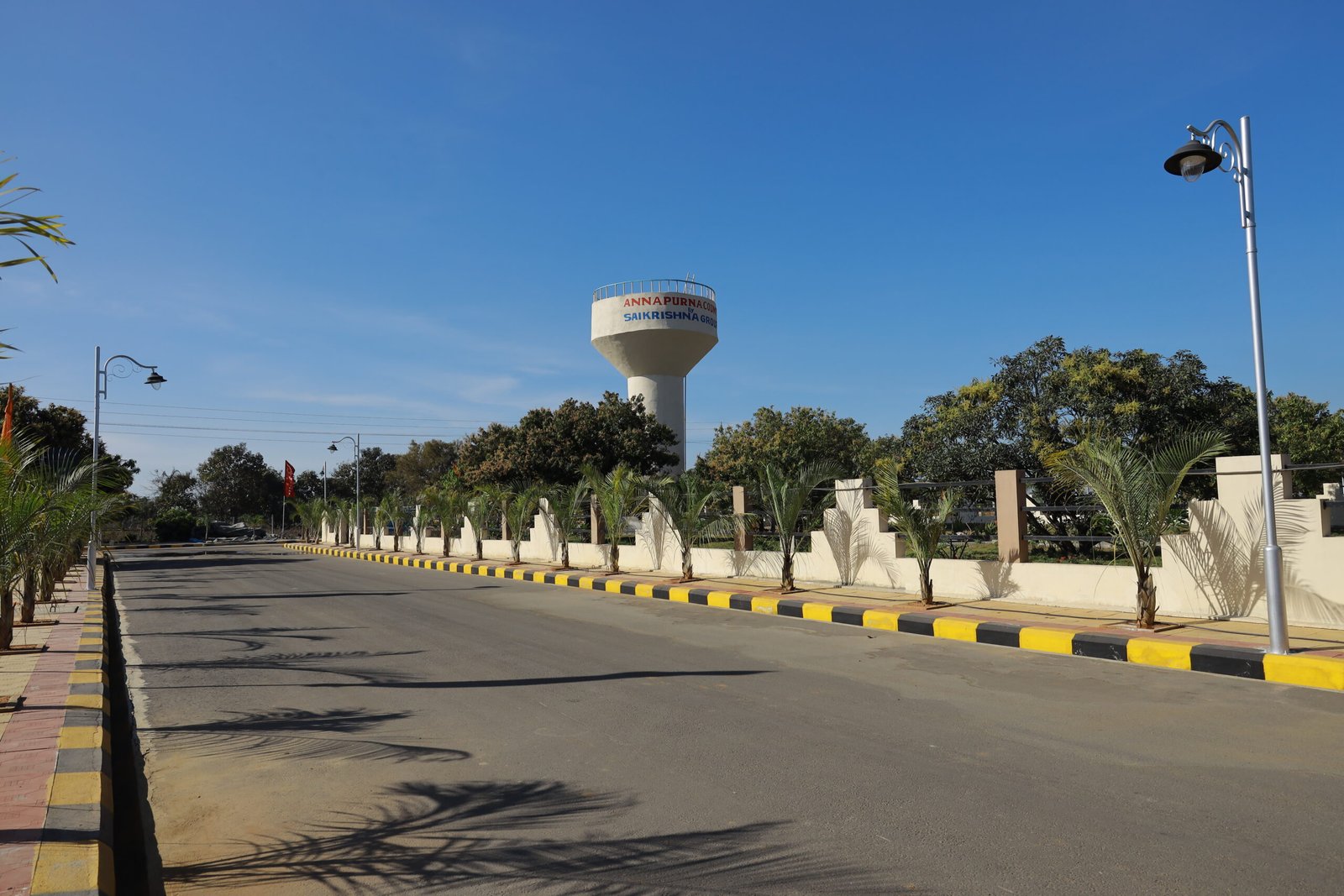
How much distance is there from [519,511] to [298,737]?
17.5 m

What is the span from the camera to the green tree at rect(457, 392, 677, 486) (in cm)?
2756

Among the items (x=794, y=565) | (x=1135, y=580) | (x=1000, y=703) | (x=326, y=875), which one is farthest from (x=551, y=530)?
(x=326, y=875)

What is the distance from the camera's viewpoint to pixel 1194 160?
25.1 feet

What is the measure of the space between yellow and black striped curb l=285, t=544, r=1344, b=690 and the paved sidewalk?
7922mm

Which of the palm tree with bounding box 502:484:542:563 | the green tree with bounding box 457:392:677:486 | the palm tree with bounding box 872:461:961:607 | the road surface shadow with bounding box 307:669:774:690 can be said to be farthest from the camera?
the green tree with bounding box 457:392:677:486

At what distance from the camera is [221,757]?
524cm

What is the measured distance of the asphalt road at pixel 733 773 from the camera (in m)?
3.47

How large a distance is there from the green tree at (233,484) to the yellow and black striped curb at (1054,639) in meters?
70.8

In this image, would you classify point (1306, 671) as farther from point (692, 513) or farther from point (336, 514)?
point (336, 514)

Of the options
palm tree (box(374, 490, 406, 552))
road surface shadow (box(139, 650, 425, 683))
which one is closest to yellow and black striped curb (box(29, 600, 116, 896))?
road surface shadow (box(139, 650, 425, 683))

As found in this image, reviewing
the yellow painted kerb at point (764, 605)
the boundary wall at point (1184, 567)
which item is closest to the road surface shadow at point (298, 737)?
the yellow painted kerb at point (764, 605)

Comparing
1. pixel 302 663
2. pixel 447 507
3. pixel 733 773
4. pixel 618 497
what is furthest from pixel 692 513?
pixel 447 507

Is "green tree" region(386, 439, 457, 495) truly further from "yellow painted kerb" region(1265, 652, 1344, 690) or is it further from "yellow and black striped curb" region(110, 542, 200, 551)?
"yellow painted kerb" region(1265, 652, 1344, 690)

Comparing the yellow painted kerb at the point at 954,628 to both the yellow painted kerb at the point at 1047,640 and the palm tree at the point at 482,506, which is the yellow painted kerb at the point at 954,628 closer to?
the yellow painted kerb at the point at 1047,640
